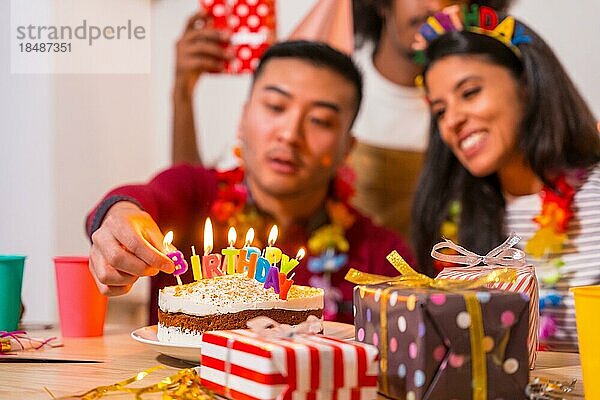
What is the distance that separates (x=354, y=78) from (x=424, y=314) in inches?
71.5

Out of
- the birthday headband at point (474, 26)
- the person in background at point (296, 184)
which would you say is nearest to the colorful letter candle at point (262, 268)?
the person in background at point (296, 184)

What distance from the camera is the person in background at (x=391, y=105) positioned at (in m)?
2.56

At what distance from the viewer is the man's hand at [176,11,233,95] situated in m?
2.65

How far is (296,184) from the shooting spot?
2627mm

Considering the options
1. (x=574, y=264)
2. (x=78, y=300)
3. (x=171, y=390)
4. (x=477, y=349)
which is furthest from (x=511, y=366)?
(x=574, y=264)

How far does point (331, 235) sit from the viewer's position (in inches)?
104

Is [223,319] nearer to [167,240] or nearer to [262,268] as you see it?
[262,268]

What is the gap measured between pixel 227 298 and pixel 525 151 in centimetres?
147

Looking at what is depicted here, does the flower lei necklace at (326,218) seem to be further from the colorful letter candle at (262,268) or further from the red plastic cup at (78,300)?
the colorful letter candle at (262,268)

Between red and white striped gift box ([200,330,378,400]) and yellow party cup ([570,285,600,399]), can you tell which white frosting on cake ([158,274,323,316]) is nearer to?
red and white striped gift box ([200,330,378,400])

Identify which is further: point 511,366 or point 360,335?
point 360,335

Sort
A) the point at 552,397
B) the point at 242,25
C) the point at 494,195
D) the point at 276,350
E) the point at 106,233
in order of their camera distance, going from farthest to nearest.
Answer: the point at 242,25, the point at 494,195, the point at 106,233, the point at 552,397, the point at 276,350

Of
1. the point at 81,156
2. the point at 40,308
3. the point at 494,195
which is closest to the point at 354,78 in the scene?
the point at 494,195

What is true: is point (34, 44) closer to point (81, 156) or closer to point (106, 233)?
point (81, 156)
